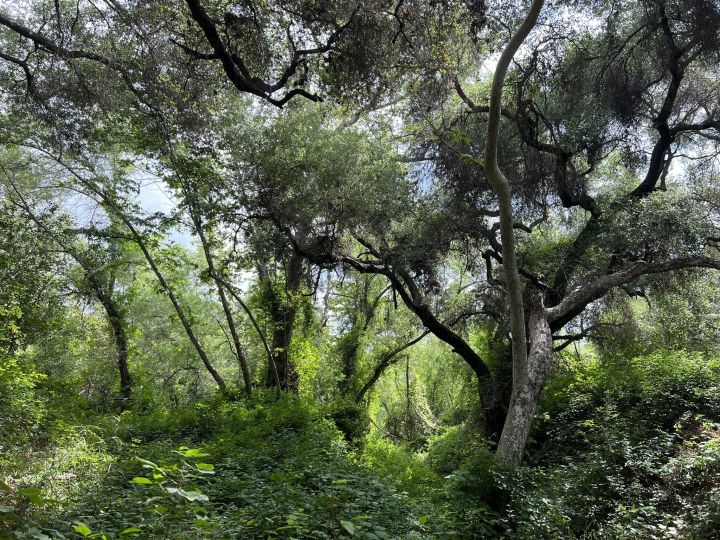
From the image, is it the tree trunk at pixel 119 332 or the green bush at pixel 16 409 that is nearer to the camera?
the green bush at pixel 16 409

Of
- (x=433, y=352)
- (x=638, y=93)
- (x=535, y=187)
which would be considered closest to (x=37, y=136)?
(x=535, y=187)

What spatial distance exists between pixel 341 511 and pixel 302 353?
32.7 ft

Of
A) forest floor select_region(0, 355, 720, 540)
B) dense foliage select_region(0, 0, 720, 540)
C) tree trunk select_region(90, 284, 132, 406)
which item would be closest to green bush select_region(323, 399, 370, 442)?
dense foliage select_region(0, 0, 720, 540)

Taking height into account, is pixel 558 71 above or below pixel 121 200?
above

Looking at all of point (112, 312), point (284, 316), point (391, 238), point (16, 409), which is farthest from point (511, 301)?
point (112, 312)

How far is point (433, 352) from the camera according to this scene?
21.7m

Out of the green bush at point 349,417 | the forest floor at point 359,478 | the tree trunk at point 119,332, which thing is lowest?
the forest floor at point 359,478

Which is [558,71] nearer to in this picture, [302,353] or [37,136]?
[302,353]

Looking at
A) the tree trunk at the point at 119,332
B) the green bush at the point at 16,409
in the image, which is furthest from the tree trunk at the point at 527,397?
the tree trunk at the point at 119,332

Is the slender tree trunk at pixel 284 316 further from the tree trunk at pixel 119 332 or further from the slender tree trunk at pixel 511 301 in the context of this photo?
the slender tree trunk at pixel 511 301

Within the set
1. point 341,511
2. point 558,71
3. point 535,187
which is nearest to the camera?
point 341,511

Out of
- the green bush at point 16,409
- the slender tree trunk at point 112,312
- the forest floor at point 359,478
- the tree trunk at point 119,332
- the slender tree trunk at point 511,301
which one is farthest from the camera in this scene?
the tree trunk at point 119,332

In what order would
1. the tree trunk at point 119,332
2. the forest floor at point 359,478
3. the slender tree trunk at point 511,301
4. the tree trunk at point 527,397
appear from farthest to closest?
the tree trunk at point 119,332
the tree trunk at point 527,397
the slender tree trunk at point 511,301
the forest floor at point 359,478

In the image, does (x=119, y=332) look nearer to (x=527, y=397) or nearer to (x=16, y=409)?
(x=16, y=409)
